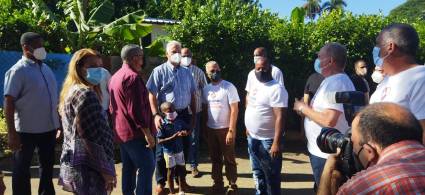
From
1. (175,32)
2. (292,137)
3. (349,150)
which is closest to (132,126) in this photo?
(349,150)

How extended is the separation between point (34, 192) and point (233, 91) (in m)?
2.96

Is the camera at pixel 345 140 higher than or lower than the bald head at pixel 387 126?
lower

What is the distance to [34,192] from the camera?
6742 millimetres

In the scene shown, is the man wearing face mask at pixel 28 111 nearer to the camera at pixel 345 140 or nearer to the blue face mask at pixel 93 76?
the blue face mask at pixel 93 76

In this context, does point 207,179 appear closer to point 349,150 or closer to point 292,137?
point 292,137

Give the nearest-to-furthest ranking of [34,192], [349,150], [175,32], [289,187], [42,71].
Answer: [349,150] < [42,71] < [34,192] < [289,187] < [175,32]

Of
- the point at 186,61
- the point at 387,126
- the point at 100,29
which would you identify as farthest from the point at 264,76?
the point at 100,29

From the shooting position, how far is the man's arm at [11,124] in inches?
208

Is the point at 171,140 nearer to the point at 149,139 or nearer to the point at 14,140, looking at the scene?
the point at 149,139

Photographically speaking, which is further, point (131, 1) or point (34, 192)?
point (131, 1)

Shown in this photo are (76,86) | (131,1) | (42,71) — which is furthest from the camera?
(131,1)

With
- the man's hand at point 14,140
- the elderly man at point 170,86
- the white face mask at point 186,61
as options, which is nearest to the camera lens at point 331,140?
the man's hand at point 14,140

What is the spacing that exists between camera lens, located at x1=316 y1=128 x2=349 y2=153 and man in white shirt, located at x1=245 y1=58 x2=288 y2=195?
2.48m

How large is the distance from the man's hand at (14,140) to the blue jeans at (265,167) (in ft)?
8.26
